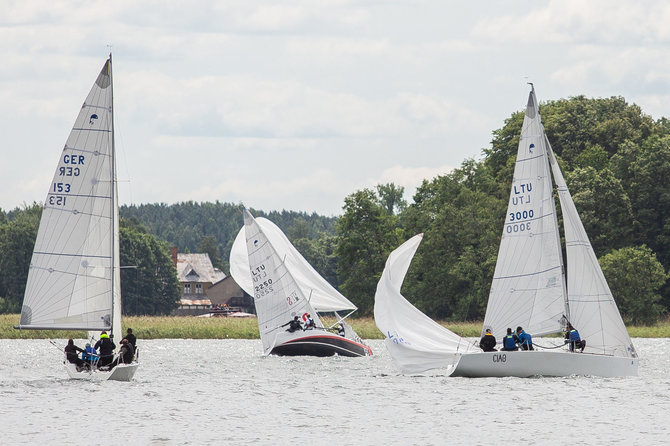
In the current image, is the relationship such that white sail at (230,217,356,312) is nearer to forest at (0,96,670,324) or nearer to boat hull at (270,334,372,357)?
boat hull at (270,334,372,357)

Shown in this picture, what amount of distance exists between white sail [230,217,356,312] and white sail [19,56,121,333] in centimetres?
1709

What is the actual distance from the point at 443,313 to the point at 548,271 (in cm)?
5223

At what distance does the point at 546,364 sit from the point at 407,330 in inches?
172

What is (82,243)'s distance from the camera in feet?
→ 120

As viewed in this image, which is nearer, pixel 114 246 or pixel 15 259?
pixel 114 246

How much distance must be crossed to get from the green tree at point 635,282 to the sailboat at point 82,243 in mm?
43798

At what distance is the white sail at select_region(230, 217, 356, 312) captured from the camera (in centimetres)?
5391

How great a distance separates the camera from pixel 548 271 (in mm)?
36781

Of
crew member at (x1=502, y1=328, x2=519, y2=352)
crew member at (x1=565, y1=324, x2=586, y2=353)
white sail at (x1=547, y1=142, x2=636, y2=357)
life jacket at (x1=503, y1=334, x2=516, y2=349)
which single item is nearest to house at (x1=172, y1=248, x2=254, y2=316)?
crew member at (x1=502, y1=328, x2=519, y2=352)

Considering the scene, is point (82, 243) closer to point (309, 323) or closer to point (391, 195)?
point (309, 323)

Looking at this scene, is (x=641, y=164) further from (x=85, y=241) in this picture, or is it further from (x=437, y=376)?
(x=85, y=241)

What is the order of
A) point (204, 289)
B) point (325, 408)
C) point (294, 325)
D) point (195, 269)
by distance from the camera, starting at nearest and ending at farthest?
point (325, 408) < point (294, 325) < point (204, 289) < point (195, 269)

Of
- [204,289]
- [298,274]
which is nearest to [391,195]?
[204,289]

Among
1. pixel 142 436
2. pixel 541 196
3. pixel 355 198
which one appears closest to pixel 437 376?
pixel 541 196
